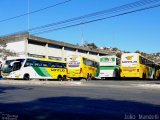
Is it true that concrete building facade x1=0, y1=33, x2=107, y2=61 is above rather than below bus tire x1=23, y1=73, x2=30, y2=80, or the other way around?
above

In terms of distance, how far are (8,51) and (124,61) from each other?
1866 centimetres

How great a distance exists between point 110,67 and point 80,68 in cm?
410

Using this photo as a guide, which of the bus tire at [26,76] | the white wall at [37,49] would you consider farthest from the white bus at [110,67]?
the white wall at [37,49]

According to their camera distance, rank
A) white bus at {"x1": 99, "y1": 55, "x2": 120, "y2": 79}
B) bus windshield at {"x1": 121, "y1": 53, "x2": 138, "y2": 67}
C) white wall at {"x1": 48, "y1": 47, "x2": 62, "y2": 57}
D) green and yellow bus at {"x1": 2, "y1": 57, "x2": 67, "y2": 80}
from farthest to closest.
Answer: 1. white wall at {"x1": 48, "y1": 47, "x2": 62, "y2": 57}
2. white bus at {"x1": 99, "y1": 55, "x2": 120, "y2": 79}
3. bus windshield at {"x1": 121, "y1": 53, "x2": 138, "y2": 67}
4. green and yellow bus at {"x1": 2, "y1": 57, "x2": 67, "y2": 80}

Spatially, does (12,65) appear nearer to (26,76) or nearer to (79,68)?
(26,76)

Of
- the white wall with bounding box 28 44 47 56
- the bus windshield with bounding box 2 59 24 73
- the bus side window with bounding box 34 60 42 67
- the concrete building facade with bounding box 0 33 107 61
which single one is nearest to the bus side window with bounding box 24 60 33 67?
the bus windshield with bounding box 2 59 24 73

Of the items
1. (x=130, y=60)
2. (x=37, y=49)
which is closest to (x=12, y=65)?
(x=130, y=60)

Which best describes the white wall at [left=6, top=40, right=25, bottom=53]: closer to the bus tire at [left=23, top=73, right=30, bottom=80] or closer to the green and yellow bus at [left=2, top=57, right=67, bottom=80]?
the green and yellow bus at [left=2, top=57, right=67, bottom=80]

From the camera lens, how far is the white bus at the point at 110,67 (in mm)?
42844

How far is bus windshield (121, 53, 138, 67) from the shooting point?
3903 centimetres

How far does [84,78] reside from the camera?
41812mm

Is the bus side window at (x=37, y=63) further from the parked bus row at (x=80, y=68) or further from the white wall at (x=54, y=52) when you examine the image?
the white wall at (x=54, y=52)

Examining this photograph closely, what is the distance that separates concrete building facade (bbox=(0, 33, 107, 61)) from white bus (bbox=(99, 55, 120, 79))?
1275 cm

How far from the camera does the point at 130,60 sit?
129 ft
